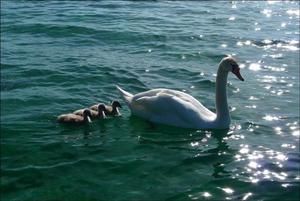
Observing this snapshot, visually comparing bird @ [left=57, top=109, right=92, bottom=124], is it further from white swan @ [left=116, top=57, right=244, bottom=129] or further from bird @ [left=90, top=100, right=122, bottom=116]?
white swan @ [left=116, top=57, right=244, bottom=129]

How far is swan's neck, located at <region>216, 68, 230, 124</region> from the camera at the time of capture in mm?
12168

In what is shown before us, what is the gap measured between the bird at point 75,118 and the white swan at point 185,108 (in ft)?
3.79

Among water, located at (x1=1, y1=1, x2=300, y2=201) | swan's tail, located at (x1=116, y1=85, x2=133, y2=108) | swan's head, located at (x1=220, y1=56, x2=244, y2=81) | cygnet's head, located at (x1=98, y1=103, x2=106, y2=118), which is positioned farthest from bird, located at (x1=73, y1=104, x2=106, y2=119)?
swan's head, located at (x1=220, y1=56, x2=244, y2=81)

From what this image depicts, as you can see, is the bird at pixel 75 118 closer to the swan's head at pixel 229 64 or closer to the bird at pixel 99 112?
the bird at pixel 99 112

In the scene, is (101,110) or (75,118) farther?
(101,110)

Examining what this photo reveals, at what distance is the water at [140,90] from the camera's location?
9.77 m

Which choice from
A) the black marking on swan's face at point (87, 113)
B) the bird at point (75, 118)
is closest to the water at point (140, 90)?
the bird at point (75, 118)

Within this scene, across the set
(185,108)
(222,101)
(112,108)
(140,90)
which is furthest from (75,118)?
(140,90)

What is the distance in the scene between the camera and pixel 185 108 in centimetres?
1212

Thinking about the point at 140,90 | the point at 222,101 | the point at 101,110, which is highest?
the point at 222,101

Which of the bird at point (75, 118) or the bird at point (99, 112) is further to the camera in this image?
the bird at point (99, 112)

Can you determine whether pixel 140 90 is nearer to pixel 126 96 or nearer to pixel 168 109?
pixel 126 96

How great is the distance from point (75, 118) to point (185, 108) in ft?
6.64

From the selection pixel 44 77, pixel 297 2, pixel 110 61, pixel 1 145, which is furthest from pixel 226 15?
pixel 1 145
